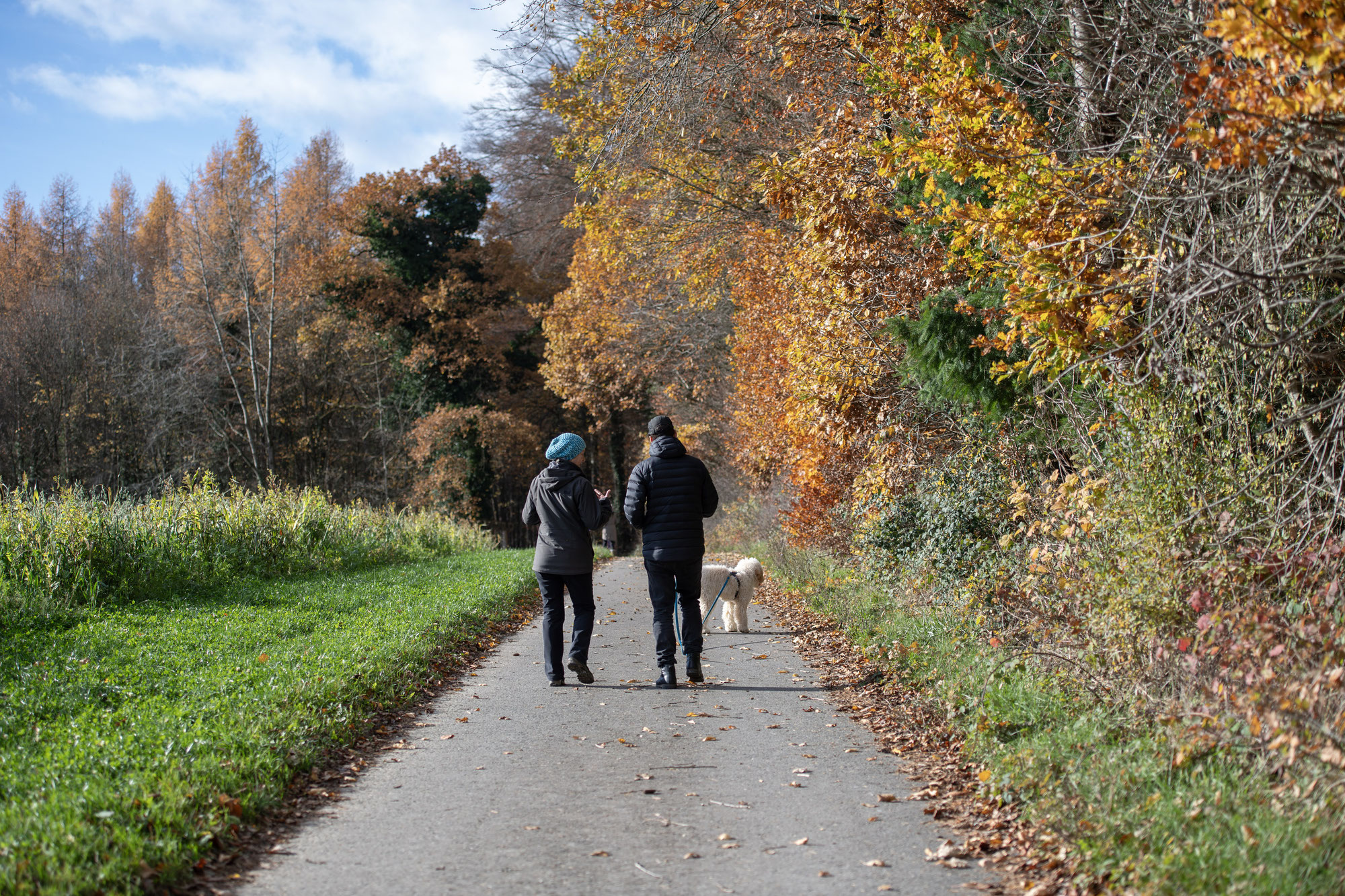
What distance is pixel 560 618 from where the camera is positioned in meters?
8.72

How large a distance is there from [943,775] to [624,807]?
1950mm

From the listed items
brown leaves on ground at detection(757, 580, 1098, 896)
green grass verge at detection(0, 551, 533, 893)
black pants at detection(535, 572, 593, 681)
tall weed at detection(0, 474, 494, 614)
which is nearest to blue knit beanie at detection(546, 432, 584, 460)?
black pants at detection(535, 572, 593, 681)

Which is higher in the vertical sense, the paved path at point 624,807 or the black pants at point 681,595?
the black pants at point 681,595

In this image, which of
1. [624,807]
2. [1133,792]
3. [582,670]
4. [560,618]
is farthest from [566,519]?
[1133,792]

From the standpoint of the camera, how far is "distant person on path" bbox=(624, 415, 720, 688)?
343 inches

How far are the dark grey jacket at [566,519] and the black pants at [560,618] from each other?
0.33 feet

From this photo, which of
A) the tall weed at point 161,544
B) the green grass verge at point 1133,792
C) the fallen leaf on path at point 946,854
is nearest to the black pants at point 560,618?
the green grass verge at point 1133,792

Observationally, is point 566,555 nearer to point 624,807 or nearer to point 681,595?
point 681,595

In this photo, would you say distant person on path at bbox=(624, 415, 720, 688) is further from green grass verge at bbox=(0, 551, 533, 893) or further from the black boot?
green grass verge at bbox=(0, 551, 533, 893)

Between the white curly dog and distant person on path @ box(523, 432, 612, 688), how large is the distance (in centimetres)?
255

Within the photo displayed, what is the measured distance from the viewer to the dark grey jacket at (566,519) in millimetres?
8689

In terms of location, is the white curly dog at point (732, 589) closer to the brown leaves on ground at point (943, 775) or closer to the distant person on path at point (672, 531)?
the brown leaves on ground at point (943, 775)

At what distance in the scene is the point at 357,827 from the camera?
503cm

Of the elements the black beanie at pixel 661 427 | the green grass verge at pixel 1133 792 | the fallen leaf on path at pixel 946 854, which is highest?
the black beanie at pixel 661 427
